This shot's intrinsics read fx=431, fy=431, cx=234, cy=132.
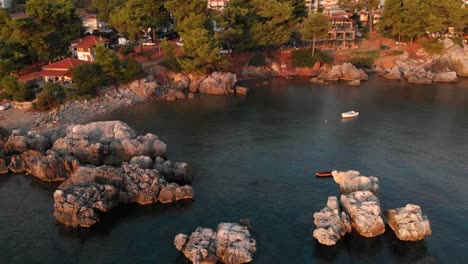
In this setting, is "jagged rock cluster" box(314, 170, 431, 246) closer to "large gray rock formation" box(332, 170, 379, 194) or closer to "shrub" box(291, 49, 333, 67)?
"large gray rock formation" box(332, 170, 379, 194)

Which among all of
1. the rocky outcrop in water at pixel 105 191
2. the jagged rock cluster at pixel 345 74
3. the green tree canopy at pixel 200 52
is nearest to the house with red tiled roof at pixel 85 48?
the green tree canopy at pixel 200 52

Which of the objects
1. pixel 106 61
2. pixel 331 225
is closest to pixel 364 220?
pixel 331 225

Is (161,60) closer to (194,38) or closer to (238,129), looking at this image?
(194,38)

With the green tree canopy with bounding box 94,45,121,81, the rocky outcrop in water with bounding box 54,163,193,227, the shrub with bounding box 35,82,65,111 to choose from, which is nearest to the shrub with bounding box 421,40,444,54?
the green tree canopy with bounding box 94,45,121,81

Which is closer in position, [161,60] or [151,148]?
[151,148]

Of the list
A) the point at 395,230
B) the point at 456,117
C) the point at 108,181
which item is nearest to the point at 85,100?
the point at 108,181

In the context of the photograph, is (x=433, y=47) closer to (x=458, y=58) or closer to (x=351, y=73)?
(x=458, y=58)
